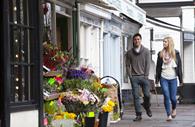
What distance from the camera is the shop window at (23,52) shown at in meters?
7.64

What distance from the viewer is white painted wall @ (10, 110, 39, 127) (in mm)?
7480

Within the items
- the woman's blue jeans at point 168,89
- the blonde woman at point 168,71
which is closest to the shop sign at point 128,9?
the blonde woman at point 168,71

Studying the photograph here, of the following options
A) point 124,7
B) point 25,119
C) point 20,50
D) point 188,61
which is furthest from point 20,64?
point 188,61

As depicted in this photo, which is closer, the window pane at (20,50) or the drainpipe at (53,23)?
the window pane at (20,50)

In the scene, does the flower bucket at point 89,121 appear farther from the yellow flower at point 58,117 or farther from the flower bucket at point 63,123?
the yellow flower at point 58,117

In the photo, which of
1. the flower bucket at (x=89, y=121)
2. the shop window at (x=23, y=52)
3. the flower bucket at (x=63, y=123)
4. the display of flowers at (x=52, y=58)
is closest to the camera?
the shop window at (x=23, y=52)

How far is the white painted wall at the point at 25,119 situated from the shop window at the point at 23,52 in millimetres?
140

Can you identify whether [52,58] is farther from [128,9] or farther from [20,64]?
[128,9]

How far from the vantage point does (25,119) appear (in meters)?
7.78

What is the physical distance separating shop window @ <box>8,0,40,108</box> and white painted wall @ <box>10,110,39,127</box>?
14 cm

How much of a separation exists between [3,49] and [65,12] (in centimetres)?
592

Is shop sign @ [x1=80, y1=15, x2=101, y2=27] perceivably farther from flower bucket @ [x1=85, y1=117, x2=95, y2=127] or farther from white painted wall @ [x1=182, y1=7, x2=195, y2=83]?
white painted wall @ [x1=182, y1=7, x2=195, y2=83]

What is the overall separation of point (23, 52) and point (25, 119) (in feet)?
2.98

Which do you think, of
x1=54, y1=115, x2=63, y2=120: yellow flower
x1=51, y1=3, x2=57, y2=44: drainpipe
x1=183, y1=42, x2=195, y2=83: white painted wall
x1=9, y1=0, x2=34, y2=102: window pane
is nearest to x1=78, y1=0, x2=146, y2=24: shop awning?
x1=51, y1=3, x2=57, y2=44: drainpipe
